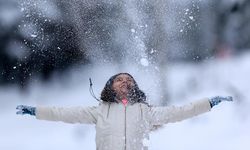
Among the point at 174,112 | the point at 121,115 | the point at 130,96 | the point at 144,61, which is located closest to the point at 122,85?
the point at 130,96

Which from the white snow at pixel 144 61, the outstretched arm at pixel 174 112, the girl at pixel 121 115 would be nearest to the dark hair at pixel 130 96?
A: the girl at pixel 121 115

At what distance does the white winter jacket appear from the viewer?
9.25 feet

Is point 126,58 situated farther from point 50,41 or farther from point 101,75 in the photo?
point 50,41

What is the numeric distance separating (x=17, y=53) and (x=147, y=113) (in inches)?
148

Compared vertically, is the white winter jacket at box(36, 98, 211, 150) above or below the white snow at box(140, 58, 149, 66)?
below

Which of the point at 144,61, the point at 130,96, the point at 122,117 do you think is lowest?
the point at 122,117

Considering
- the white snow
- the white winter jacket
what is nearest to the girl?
the white winter jacket

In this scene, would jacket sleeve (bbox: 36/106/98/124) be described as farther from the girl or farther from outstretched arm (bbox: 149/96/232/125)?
outstretched arm (bbox: 149/96/232/125)

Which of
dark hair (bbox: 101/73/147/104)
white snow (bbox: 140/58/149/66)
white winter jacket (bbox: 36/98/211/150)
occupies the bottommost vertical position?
white winter jacket (bbox: 36/98/211/150)

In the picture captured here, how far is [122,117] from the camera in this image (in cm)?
287

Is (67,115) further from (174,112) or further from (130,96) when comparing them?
(174,112)

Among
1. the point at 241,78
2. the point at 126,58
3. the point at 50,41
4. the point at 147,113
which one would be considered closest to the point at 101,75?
the point at 126,58

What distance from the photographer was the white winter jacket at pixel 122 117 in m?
2.82

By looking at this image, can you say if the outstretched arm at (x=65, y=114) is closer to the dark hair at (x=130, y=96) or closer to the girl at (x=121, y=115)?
the girl at (x=121, y=115)
